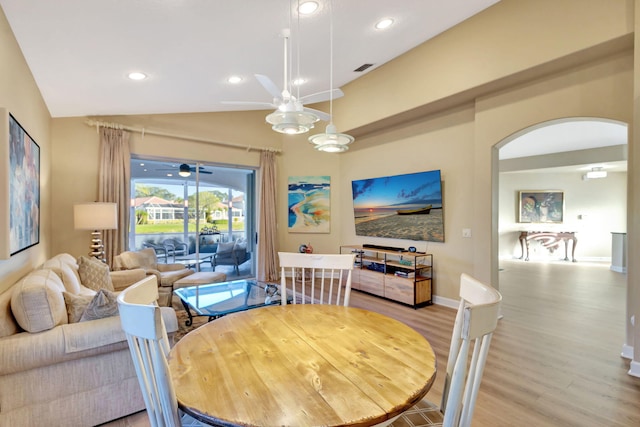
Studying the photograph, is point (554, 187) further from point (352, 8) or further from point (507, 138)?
point (352, 8)

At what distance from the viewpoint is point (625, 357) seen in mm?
2791

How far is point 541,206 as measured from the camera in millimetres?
9102

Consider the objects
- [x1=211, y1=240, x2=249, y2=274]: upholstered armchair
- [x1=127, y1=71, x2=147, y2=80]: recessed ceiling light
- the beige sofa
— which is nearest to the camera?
the beige sofa

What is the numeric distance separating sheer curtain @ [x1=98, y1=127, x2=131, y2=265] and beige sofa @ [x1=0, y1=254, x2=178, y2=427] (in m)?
2.46

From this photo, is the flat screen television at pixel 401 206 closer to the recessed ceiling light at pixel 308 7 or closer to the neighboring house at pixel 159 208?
the recessed ceiling light at pixel 308 7

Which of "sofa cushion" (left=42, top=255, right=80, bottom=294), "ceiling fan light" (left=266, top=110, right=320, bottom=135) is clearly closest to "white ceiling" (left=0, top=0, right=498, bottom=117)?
"ceiling fan light" (left=266, top=110, right=320, bottom=135)

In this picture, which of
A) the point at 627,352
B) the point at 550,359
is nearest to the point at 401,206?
the point at 550,359

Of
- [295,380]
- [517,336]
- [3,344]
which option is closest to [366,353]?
[295,380]

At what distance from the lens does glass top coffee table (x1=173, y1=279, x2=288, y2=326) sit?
2.92 metres

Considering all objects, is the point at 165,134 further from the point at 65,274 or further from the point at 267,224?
the point at 65,274

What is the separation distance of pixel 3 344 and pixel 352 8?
351cm

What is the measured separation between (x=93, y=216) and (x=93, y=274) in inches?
31.3

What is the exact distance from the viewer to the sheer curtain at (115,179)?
14.3 feet

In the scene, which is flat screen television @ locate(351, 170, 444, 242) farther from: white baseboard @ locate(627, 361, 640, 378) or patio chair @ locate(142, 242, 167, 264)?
patio chair @ locate(142, 242, 167, 264)
